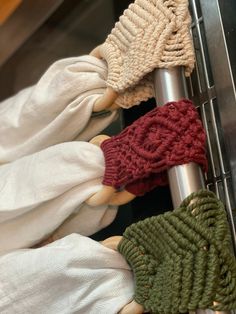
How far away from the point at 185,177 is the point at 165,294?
10cm

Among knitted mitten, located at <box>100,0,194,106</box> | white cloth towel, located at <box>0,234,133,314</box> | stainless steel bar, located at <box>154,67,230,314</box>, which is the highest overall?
knitted mitten, located at <box>100,0,194,106</box>

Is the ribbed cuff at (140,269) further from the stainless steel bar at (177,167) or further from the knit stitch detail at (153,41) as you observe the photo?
the knit stitch detail at (153,41)

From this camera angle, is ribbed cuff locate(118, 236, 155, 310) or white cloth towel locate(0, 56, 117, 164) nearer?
ribbed cuff locate(118, 236, 155, 310)

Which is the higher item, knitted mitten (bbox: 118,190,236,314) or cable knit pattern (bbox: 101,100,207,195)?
cable knit pattern (bbox: 101,100,207,195)

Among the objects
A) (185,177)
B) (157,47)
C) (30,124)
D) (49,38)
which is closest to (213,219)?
(185,177)

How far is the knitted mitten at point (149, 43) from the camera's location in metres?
0.44

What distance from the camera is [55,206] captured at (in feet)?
1.62

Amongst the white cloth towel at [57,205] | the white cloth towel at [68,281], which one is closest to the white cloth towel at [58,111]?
the white cloth towel at [57,205]

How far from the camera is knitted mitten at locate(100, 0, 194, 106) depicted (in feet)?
1.45

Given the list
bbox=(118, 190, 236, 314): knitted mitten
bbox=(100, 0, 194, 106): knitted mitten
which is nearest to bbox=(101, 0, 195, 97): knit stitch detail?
bbox=(100, 0, 194, 106): knitted mitten

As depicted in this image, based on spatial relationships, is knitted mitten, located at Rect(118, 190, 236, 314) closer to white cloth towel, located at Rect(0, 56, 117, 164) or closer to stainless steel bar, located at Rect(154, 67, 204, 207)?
stainless steel bar, located at Rect(154, 67, 204, 207)

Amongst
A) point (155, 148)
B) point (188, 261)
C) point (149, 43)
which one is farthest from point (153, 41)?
point (188, 261)

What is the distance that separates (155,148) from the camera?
1.37 feet

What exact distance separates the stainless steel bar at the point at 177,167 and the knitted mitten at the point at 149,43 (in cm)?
1
